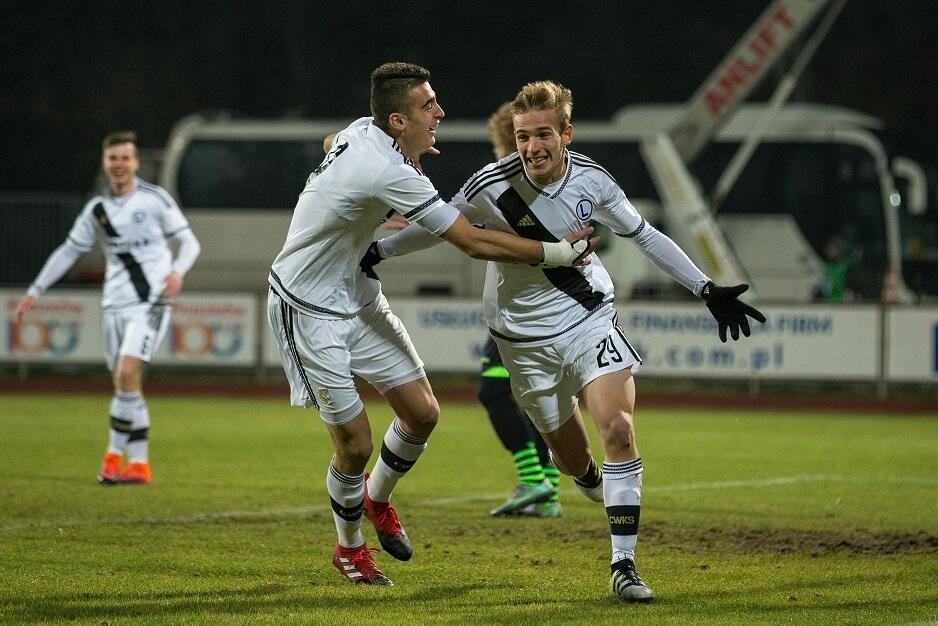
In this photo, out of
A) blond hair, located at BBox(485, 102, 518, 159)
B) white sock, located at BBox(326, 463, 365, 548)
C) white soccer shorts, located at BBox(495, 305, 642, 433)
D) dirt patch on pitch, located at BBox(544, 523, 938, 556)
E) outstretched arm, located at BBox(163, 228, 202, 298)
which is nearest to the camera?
white soccer shorts, located at BBox(495, 305, 642, 433)

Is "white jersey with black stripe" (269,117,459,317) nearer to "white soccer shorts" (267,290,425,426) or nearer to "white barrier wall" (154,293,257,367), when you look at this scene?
"white soccer shorts" (267,290,425,426)

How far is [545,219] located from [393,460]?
4.54 feet

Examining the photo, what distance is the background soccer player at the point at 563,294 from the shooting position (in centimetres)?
676

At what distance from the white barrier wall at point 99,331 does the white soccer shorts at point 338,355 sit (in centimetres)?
1460

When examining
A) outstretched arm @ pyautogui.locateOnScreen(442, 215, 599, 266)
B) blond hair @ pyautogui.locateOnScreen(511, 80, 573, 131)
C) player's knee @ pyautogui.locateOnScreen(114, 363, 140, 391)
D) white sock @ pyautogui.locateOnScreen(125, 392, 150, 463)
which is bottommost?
white sock @ pyautogui.locateOnScreen(125, 392, 150, 463)

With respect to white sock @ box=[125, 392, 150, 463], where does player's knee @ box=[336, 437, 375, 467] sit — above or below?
above

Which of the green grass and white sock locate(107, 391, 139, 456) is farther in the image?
white sock locate(107, 391, 139, 456)

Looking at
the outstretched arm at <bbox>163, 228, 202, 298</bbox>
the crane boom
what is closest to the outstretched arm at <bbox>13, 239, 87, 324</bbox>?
the outstretched arm at <bbox>163, 228, 202, 298</bbox>

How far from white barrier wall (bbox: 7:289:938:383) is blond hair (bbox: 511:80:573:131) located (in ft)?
44.6

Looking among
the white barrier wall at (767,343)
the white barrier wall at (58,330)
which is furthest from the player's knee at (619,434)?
the white barrier wall at (58,330)

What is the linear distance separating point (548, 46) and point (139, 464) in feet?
104

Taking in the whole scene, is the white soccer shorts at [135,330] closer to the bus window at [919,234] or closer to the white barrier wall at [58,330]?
the white barrier wall at [58,330]

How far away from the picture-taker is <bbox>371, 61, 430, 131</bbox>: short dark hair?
6.75 meters

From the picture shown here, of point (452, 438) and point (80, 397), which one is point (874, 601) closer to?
point (452, 438)
